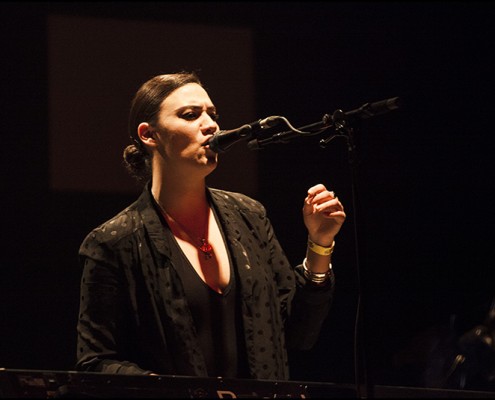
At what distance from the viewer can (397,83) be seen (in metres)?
3.99

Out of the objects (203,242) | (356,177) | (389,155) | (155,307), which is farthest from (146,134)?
(389,155)

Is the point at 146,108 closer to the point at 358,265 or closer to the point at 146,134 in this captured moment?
the point at 146,134

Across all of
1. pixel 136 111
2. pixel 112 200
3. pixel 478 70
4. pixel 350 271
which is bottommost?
pixel 350 271

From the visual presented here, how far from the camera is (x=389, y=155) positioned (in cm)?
399

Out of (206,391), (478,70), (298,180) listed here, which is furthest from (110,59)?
(206,391)

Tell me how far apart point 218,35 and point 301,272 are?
63.9 inches

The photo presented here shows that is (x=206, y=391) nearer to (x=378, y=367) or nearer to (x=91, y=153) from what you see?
(x=91, y=153)

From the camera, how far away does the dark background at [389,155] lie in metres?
3.79

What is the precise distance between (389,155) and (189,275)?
188 centimetres

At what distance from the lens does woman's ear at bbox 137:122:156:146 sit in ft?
8.30

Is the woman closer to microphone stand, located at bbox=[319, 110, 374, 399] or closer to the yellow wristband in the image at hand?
the yellow wristband

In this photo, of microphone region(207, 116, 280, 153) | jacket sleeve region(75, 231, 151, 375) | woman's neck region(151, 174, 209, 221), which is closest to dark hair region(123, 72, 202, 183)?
woman's neck region(151, 174, 209, 221)

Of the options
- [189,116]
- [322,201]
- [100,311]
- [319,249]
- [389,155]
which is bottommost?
[100,311]

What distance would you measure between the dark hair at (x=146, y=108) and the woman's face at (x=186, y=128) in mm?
23
